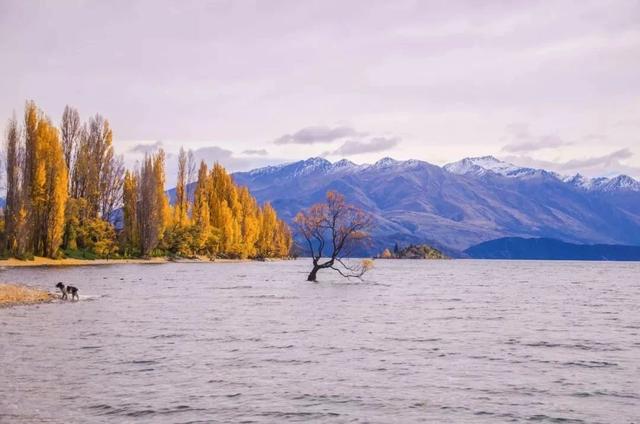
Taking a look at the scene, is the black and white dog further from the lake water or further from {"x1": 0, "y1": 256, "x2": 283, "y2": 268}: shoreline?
{"x1": 0, "y1": 256, "x2": 283, "y2": 268}: shoreline

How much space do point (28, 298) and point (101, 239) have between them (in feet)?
255

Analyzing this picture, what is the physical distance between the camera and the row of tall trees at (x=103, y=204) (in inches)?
4104

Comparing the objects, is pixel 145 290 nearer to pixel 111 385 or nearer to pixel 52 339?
pixel 52 339

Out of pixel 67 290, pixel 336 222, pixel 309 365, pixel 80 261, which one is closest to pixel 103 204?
pixel 80 261

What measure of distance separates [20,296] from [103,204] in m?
86.6

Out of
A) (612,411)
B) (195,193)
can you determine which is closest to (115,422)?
(612,411)

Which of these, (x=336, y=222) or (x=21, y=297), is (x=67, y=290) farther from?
(x=336, y=222)

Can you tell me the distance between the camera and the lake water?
19859 millimetres

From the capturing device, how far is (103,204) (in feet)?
434

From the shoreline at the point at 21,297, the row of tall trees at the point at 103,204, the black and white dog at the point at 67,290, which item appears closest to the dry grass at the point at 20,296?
the shoreline at the point at 21,297

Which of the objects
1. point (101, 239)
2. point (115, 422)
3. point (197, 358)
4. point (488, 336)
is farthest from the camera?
point (101, 239)

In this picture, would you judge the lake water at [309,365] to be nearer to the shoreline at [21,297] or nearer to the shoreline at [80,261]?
the shoreline at [21,297]

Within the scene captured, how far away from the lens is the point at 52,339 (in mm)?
31688

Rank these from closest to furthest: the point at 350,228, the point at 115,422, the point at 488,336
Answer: the point at 115,422
the point at 488,336
the point at 350,228
